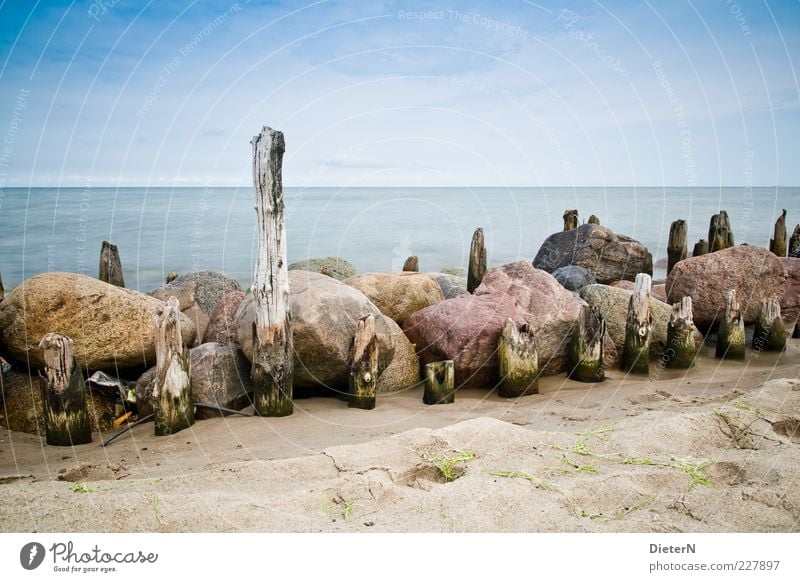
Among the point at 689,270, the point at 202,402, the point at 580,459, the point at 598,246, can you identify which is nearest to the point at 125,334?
the point at 202,402

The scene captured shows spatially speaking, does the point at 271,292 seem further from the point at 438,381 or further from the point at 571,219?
the point at 571,219

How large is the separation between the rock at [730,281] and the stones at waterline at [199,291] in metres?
8.42

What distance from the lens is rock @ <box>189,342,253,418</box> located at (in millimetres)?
7125

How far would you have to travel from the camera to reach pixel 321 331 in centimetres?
743

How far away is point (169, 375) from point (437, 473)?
324cm

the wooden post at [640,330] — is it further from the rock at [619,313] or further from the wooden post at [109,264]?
the wooden post at [109,264]

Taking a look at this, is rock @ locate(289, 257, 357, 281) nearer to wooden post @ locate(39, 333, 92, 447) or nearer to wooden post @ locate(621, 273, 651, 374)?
wooden post @ locate(621, 273, 651, 374)

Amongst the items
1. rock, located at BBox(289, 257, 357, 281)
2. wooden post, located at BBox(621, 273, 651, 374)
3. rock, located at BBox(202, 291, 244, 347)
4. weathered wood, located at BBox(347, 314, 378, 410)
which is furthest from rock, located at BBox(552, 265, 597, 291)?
rock, located at BBox(202, 291, 244, 347)

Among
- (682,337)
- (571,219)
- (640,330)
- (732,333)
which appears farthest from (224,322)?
(571,219)

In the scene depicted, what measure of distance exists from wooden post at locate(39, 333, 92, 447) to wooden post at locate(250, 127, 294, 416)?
1.82 meters

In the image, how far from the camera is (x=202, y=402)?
7070mm

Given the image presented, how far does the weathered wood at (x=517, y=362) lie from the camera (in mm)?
7969

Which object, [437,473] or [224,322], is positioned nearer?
[437,473]
